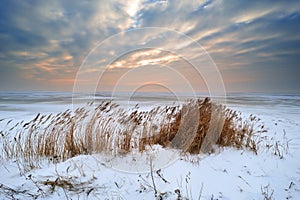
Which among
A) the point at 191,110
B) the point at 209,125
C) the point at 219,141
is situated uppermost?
the point at 191,110

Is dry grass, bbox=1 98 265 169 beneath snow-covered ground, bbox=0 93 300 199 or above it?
above

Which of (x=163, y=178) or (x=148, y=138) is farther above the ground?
(x=148, y=138)

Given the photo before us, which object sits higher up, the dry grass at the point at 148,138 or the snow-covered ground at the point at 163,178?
the dry grass at the point at 148,138

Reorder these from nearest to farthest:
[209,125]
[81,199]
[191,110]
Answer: [81,199] → [209,125] → [191,110]

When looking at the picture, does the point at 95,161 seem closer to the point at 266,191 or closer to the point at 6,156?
the point at 6,156

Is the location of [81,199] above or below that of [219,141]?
below

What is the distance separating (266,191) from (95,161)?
2.75 metres

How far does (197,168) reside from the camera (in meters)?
3.30

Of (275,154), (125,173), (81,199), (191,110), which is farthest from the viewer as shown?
(191,110)

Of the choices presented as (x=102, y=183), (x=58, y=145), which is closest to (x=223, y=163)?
(x=102, y=183)

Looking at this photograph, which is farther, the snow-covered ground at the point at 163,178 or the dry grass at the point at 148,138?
the dry grass at the point at 148,138

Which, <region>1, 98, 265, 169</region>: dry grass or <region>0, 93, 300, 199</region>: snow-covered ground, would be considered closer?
<region>0, 93, 300, 199</region>: snow-covered ground

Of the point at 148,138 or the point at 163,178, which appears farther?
the point at 148,138

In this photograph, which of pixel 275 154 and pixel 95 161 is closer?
pixel 95 161
